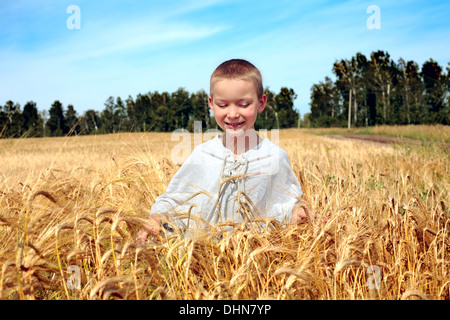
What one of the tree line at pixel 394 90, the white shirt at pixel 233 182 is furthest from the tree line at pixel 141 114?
the white shirt at pixel 233 182

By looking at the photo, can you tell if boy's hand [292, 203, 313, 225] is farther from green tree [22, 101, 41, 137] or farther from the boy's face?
green tree [22, 101, 41, 137]

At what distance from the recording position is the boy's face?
201 cm

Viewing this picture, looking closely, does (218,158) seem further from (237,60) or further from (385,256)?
(385,256)

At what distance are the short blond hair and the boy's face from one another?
0.02 meters

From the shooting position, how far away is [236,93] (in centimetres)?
201

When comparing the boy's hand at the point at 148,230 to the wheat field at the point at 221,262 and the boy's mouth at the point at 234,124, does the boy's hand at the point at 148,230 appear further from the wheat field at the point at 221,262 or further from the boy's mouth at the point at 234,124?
the boy's mouth at the point at 234,124

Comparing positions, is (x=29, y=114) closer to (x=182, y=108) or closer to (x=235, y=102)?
(x=182, y=108)

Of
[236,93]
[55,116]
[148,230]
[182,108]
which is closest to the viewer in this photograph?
[148,230]

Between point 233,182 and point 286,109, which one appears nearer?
point 233,182

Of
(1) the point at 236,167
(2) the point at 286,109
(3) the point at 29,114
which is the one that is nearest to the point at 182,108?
(2) the point at 286,109

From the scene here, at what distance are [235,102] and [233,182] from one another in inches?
18.8

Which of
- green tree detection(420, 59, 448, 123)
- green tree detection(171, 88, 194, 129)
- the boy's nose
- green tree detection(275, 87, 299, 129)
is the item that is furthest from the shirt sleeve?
green tree detection(275, 87, 299, 129)
